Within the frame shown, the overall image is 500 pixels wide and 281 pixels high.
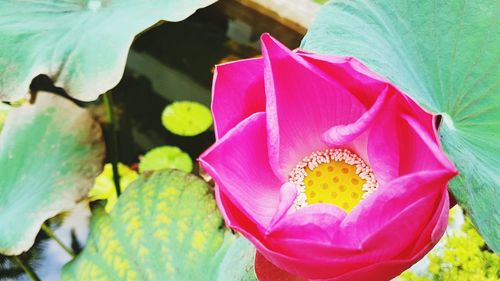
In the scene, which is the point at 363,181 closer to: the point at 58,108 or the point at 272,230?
the point at 272,230

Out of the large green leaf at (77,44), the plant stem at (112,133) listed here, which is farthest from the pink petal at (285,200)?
the plant stem at (112,133)

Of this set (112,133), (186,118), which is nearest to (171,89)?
(186,118)

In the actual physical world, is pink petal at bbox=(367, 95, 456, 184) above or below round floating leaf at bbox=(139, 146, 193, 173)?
above

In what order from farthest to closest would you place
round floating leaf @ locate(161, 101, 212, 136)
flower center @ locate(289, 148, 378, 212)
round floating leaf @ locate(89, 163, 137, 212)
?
round floating leaf @ locate(161, 101, 212, 136), round floating leaf @ locate(89, 163, 137, 212), flower center @ locate(289, 148, 378, 212)

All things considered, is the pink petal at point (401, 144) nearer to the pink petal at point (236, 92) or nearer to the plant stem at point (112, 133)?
the pink petal at point (236, 92)

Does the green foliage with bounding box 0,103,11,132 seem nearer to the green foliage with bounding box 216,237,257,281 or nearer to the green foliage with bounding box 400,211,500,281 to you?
the green foliage with bounding box 216,237,257,281

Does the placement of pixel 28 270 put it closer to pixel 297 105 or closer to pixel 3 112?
pixel 3 112

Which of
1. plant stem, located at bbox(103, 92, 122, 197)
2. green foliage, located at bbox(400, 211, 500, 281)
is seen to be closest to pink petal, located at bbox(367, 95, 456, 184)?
green foliage, located at bbox(400, 211, 500, 281)

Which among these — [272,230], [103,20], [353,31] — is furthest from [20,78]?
[272,230]
